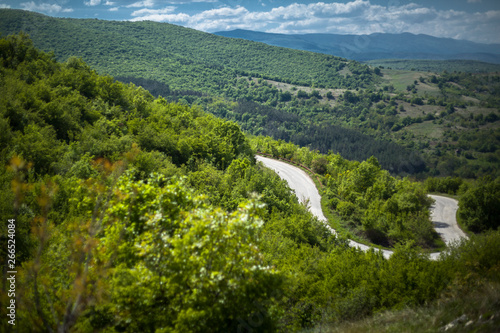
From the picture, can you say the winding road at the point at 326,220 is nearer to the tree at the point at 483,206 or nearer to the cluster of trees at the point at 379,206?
the cluster of trees at the point at 379,206

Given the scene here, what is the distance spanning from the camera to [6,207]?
12828mm

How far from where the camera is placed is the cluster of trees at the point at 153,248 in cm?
737

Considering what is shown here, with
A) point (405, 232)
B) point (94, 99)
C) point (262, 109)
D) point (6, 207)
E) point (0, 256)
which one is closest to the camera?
point (0, 256)

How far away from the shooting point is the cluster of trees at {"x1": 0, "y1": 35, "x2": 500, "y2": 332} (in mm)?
7371

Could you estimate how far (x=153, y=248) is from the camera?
7582mm

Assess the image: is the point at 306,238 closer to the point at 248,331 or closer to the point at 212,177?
the point at 212,177

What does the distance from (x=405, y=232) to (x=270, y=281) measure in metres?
27.7

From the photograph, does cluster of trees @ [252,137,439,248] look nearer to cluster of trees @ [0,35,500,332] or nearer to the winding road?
the winding road

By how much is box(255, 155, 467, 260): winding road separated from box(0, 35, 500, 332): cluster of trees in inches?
334

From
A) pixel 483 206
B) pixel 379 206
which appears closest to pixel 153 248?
pixel 379 206

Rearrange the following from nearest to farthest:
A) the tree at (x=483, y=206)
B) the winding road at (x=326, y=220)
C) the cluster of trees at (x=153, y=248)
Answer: the cluster of trees at (x=153, y=248), the tree at (x=483, y=206), the winding road at (x=326, y=220)

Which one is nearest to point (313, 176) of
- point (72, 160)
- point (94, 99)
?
point (94, 99)

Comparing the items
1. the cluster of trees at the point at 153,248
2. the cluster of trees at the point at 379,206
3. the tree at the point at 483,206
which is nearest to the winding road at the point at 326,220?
the cluster of trees at the point at 379,206

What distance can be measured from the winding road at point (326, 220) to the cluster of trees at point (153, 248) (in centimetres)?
849
